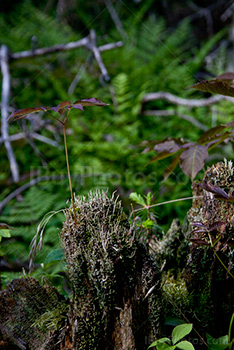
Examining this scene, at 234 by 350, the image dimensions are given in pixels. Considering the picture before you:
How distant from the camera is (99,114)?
278 cm

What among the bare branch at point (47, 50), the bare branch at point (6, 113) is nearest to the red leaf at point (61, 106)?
the bare branch at point (6, 113)

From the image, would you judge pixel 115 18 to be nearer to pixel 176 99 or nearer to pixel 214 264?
pixel 176 99

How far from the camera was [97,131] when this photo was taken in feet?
8.83

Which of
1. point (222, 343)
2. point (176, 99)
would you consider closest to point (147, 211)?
point (222, 343)

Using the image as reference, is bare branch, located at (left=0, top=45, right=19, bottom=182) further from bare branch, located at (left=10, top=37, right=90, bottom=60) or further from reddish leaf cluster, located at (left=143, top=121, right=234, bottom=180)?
reddish leaf cluster, located at (left=143, top=121, right=234, bottom=180)

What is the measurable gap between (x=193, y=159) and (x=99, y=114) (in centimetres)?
186

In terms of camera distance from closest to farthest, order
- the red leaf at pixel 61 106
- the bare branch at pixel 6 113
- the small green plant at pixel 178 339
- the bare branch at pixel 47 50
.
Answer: the small green plant at pixel 178 339 → the red leaf at pixel 61 106 → the bare branch at pixel 6 113 → the bare branch at pixel 47 50

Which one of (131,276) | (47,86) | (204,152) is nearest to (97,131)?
(47,86)

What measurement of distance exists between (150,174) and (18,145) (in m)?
1.75

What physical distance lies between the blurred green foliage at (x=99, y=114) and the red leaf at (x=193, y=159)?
1.05ft

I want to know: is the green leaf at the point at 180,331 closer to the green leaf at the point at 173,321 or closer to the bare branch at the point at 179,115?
the green leaf at the point at 173,321

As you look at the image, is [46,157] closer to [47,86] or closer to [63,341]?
[47,86]

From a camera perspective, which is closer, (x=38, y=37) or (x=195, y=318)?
(x=195, y=318)

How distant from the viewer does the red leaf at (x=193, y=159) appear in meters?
1.03
